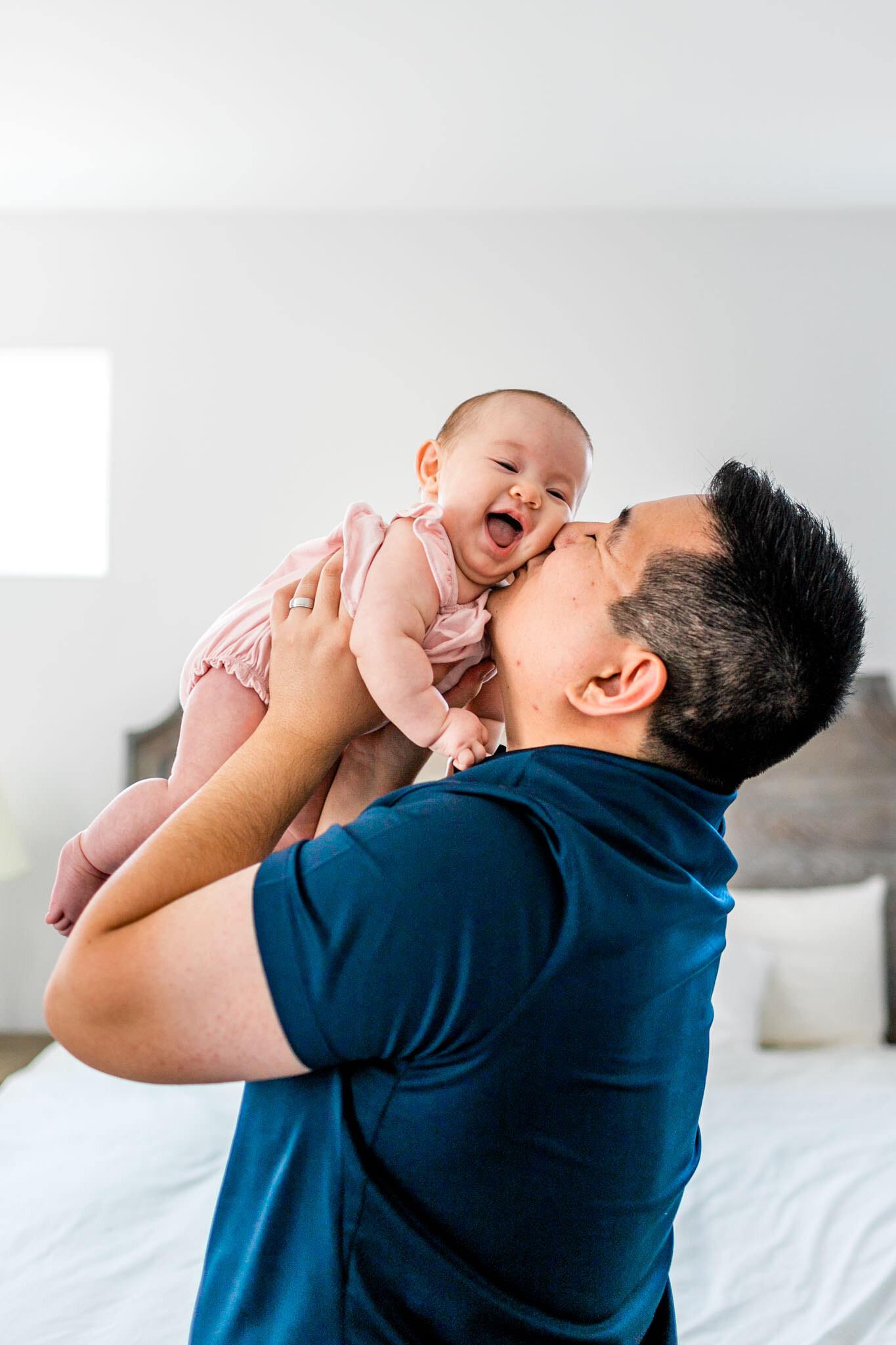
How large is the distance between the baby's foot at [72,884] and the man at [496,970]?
0.91ft

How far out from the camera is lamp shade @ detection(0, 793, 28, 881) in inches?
112

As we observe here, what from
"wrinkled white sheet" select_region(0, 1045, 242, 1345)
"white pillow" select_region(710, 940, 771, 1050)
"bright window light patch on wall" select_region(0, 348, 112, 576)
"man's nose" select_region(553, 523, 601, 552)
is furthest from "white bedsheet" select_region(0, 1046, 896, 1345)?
"bright window light patch on wall" select_region(0, 348, 112, 576)

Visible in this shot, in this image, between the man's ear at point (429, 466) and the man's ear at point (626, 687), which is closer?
the man's ear at point (626, 687)

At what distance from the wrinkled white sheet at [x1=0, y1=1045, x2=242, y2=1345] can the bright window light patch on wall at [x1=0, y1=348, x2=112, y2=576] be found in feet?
5.43

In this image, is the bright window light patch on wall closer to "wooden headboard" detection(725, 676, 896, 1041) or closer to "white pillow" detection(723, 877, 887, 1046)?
"wooden headboard" detection(725, 676, 896, 1041)

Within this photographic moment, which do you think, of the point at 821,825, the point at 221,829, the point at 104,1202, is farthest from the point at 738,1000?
the point at 221,829

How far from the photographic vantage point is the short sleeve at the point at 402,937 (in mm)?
657

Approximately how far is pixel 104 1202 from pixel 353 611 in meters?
1.49

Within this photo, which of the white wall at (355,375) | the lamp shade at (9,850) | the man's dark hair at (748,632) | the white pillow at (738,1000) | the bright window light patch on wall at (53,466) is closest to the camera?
the man's dark hair at (748,632)

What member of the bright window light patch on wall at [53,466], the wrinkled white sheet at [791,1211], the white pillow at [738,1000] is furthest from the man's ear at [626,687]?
the bright window light patch on wall at [53,466]

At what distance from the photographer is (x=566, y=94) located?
2.47m

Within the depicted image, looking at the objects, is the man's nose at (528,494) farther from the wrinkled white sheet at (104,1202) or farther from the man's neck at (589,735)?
the wrinkled white sheet at (104,1202)

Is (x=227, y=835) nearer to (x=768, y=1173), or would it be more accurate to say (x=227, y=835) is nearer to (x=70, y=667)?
(x=768, y=1173)

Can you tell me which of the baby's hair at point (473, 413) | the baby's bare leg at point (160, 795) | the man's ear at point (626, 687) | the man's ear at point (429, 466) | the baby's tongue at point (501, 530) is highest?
the baby's hair at point (473, 413)
